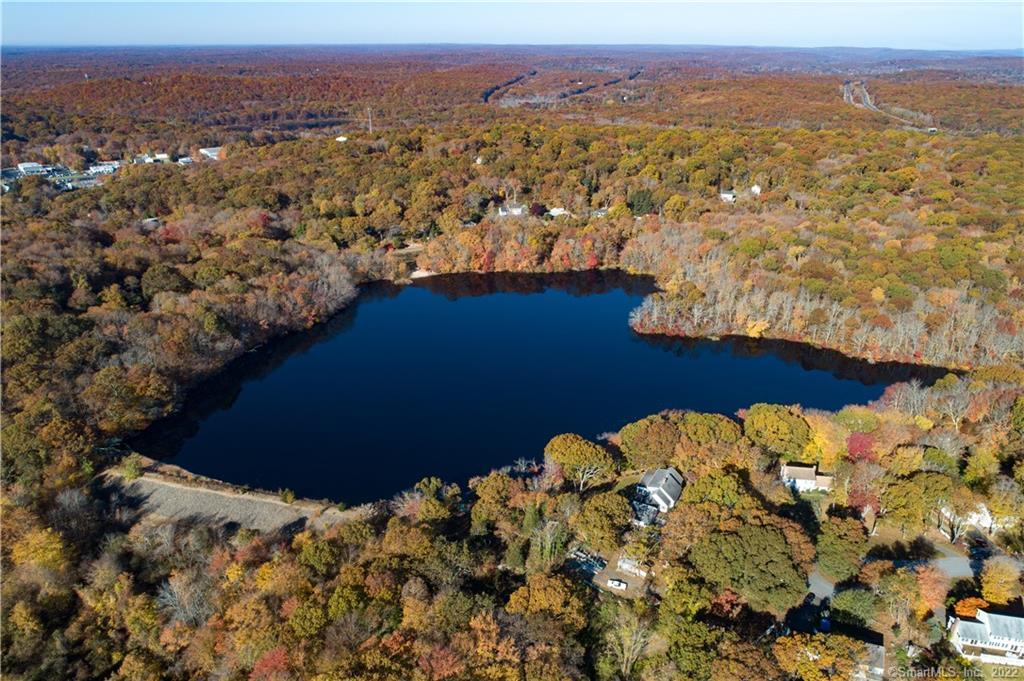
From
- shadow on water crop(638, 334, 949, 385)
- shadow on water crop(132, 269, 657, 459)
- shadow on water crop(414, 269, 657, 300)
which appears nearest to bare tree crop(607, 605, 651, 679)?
shadow on water crop(132, 269, 657, 459)

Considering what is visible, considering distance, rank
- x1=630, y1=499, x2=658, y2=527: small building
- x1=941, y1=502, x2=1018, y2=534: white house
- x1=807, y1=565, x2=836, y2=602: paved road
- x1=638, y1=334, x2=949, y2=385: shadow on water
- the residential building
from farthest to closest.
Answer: x1=638, y1=334, x2=949, y2=385: shadow on water → x1=630, y1=499, x2=658, y2=527: small building → x1=941, y1=502, x2=1018, y2=534: white house → x1=807, y1=565, x2=836, y2=602: paved road → the residential building

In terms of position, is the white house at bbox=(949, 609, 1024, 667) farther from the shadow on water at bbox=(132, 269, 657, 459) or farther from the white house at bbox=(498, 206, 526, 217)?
the white house at bbox=(498, 206, 526, 217)

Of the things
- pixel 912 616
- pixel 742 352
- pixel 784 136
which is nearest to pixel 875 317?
pixel 742 352

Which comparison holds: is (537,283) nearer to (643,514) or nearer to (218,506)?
(643,514)

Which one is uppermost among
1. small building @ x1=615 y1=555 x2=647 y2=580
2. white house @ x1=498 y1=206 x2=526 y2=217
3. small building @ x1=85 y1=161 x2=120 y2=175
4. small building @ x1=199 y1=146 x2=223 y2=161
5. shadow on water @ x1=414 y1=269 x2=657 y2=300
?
small building @ x1=199 y1=146 x2=223 y2=161

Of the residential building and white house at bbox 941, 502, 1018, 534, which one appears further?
white house at bbox 941, 502, 1018, 534

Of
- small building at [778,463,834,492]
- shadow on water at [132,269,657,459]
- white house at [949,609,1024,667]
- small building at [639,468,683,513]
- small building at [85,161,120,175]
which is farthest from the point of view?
small building at [85,161,120,175]

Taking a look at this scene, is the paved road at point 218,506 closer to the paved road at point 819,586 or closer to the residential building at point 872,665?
the paved road at point 819,586

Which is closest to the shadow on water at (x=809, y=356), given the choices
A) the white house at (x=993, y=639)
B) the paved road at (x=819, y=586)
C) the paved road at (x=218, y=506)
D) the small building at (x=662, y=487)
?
the small building at (x=662, y=487)
